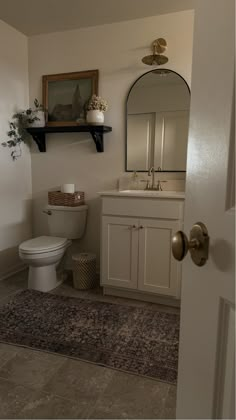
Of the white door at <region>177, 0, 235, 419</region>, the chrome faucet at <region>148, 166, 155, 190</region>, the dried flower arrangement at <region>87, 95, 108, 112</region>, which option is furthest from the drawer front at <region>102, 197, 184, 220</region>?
the white door at <region>177, 0, 235, 419</region>

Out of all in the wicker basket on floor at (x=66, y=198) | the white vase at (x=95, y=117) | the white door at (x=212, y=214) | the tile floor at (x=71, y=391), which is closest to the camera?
the white door at (x=212, y=214)

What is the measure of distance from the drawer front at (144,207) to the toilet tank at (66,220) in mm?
472

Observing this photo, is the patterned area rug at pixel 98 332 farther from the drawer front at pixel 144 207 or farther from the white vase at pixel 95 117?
the white vase at pixel 95 117

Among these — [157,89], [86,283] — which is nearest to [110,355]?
[86,283]

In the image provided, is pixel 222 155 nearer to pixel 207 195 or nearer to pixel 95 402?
pixel 207 195

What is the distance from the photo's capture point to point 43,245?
2408mm

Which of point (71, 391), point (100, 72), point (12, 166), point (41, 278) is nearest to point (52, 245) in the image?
point (41, 278)

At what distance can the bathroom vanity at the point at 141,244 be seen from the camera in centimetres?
215

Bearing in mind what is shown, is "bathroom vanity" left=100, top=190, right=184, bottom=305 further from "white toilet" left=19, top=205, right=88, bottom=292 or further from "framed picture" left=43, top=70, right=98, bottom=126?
"framed picture" left=43, top=70, right=98, bottom=126

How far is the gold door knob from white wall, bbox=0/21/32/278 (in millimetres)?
2459

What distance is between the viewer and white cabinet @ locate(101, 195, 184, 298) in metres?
2.16

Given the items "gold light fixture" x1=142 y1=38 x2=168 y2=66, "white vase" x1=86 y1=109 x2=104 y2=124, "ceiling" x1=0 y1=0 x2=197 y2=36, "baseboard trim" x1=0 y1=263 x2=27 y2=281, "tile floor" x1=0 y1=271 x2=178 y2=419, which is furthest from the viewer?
"baseboard trim" x1=0 y1=263 x2=27 y2=281

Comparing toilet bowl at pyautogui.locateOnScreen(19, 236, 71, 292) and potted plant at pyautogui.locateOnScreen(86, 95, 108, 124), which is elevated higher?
potted plant at pyautogui.locateOnScreen(86, 95, 108, 124)

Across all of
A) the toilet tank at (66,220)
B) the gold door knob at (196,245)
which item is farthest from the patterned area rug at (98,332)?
the gold door knob at (196,245)
